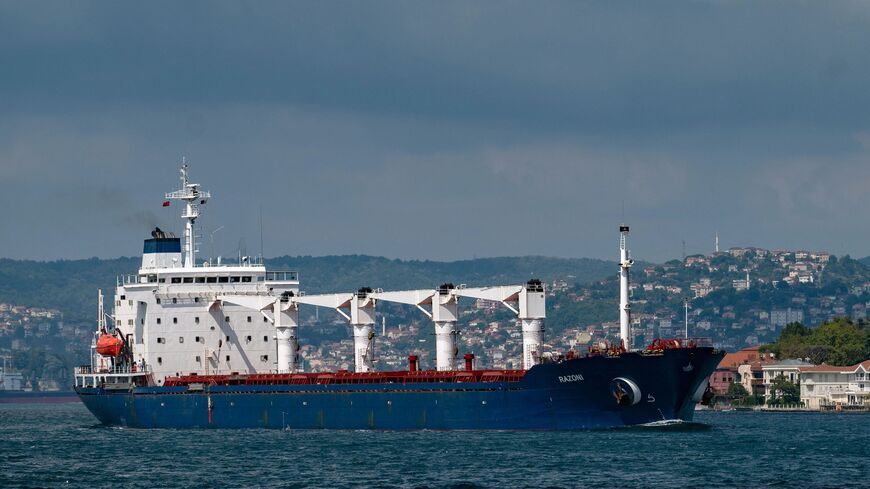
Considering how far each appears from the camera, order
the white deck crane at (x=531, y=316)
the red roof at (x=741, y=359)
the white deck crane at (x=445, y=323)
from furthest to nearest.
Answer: the red roof at (x=741, y=359), the white deck crane at (x=445, y=323), the white deck crane at (x=531, y=316)

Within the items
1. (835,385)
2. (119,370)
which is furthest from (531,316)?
(835,385)

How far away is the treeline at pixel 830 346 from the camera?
157 metres

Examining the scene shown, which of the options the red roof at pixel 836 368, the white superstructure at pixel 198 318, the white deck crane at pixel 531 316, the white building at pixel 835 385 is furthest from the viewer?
the red roof at pixel 836 368

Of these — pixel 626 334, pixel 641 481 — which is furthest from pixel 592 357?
pixel 641 481

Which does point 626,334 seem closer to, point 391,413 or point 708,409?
point 391,413

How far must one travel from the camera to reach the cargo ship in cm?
7262

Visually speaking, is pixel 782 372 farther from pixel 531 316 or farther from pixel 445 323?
pixel 531 316

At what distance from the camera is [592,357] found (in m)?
71.6

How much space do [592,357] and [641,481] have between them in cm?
1631

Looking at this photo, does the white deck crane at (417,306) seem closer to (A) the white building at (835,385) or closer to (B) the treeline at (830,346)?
(A) the white building at (835,385)

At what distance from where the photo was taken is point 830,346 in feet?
523

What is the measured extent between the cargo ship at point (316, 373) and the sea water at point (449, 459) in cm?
129

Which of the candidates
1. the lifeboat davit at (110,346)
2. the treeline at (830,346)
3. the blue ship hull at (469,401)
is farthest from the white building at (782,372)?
the blue ship hull at (469,401)

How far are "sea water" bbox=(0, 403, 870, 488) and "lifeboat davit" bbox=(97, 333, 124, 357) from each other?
11.5 meters
